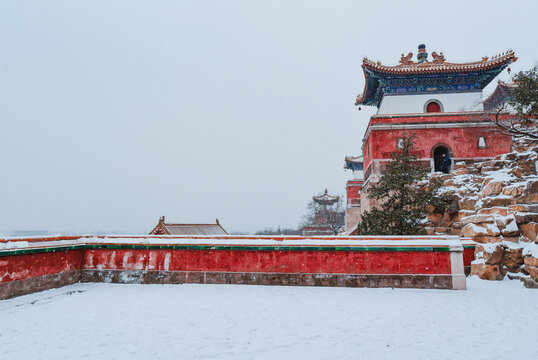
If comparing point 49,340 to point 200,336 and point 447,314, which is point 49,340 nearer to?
point 200,336

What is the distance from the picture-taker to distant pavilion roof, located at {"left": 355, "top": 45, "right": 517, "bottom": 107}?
58.4 feet

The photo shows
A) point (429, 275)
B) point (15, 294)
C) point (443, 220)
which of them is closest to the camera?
point (15, 294)

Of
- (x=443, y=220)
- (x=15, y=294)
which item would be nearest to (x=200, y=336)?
(x=15, y=294)

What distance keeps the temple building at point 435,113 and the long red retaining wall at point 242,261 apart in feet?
34.9

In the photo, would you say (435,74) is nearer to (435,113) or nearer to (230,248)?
(435,113)

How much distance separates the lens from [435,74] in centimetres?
1839

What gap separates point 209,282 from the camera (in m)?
7.66

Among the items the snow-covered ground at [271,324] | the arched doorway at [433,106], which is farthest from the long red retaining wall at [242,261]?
the arched doorway at [433,106]

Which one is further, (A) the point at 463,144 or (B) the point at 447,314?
(A) the point at 463,144

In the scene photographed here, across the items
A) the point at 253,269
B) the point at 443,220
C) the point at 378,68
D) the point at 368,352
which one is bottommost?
the point at 368,352

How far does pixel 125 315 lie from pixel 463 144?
18.8m

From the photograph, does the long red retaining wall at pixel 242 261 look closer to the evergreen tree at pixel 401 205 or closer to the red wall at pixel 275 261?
the red wall at pixel 275 261

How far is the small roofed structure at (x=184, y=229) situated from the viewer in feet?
63.3

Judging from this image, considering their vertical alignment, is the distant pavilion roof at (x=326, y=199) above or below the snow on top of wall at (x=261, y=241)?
above
